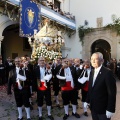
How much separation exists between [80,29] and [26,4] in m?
7.39

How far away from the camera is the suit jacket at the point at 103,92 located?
11.0ft

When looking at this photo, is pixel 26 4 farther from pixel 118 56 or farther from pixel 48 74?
pixel 118 56

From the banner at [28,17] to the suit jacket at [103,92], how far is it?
907 centimetres

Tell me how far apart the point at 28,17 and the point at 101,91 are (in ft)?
32.3

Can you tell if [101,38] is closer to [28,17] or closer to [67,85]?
[28,17]

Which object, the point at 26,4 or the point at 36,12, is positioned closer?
the point at 26,4

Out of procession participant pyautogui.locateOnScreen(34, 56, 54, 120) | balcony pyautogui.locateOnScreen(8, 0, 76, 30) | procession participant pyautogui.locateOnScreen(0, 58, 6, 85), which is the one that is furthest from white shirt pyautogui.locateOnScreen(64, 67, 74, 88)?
balcony pyautogui.locateOnScreen(8, 0, 76, 30)

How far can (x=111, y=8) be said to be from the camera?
1742cm

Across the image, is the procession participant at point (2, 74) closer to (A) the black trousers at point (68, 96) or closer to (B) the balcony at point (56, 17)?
(B) the balcony at point (56, 17)

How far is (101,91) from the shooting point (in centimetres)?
347

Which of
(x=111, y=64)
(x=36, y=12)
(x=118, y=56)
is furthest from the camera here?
(x=118, y=56)

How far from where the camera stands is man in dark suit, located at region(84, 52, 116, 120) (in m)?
3.36

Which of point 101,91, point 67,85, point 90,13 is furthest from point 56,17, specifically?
point 101,91

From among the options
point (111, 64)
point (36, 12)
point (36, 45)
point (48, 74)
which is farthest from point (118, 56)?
point (48, 74)
